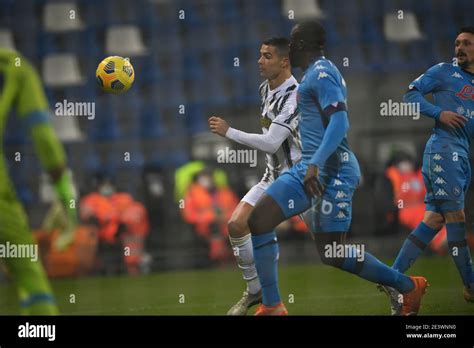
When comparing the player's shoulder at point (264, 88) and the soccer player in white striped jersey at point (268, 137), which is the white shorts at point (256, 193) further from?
the player's shoulder at point (264, 88)

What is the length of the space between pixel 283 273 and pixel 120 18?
102 inches

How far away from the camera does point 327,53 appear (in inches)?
265

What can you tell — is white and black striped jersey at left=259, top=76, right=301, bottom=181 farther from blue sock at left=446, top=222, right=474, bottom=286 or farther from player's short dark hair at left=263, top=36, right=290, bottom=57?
blue sock at left=446, top=222, right=474, bottom=286

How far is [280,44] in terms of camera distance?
6539 millimetres

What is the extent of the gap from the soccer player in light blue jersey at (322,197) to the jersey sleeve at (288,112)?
112 millimetres

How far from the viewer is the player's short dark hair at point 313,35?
6383 mm

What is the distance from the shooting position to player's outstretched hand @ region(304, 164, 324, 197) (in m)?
5.88

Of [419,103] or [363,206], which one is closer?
[419,103]

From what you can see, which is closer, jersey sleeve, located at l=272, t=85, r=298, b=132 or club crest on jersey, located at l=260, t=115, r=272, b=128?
jersey sleeve, located at l=272, t=85, r=298, b=132

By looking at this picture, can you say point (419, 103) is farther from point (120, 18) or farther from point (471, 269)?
point (120, 18)

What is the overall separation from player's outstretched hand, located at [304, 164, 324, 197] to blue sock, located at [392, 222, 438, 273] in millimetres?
964

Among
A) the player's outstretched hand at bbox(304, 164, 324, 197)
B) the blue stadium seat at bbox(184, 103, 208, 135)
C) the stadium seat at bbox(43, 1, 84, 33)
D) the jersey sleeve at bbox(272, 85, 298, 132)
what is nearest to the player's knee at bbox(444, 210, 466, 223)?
the player's outstretched hand at bbox(304, 164, 324, 197)
